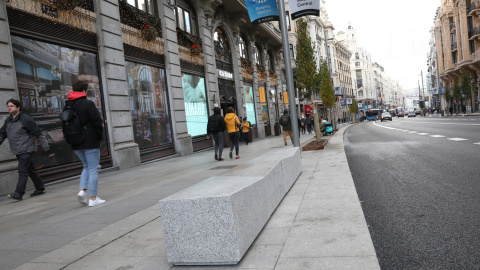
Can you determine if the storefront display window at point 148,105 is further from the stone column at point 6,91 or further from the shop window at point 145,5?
the stone column at point 6,91

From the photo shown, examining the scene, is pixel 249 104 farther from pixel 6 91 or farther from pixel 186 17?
pixel 6 91

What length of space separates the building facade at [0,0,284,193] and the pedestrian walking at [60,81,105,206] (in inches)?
109

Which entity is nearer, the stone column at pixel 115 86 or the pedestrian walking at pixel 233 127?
the stone column at pixel 115 86

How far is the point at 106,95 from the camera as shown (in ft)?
36.7

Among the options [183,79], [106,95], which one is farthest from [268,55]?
[106,95]

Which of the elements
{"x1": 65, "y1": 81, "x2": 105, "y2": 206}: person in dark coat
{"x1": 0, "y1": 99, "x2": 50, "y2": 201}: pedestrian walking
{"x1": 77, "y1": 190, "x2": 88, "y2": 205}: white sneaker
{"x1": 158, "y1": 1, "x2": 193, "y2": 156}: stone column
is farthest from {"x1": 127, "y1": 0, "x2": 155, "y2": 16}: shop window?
{"x1": 77, "y1": 190, "x2": 88, "y2": 205}: white sneaker

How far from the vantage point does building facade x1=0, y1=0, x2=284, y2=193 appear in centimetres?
867

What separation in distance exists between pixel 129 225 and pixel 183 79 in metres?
12.6

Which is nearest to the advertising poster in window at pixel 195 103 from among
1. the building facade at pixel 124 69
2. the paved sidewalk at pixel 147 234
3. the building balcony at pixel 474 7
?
the building facade at pixel 124 69

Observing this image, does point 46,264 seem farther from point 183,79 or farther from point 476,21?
point 476,21

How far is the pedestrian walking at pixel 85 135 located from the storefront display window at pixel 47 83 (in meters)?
3.66

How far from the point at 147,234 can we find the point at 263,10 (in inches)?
336

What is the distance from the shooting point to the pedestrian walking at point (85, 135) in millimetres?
5520

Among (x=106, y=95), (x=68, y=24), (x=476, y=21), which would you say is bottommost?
(x=106, y=95)
